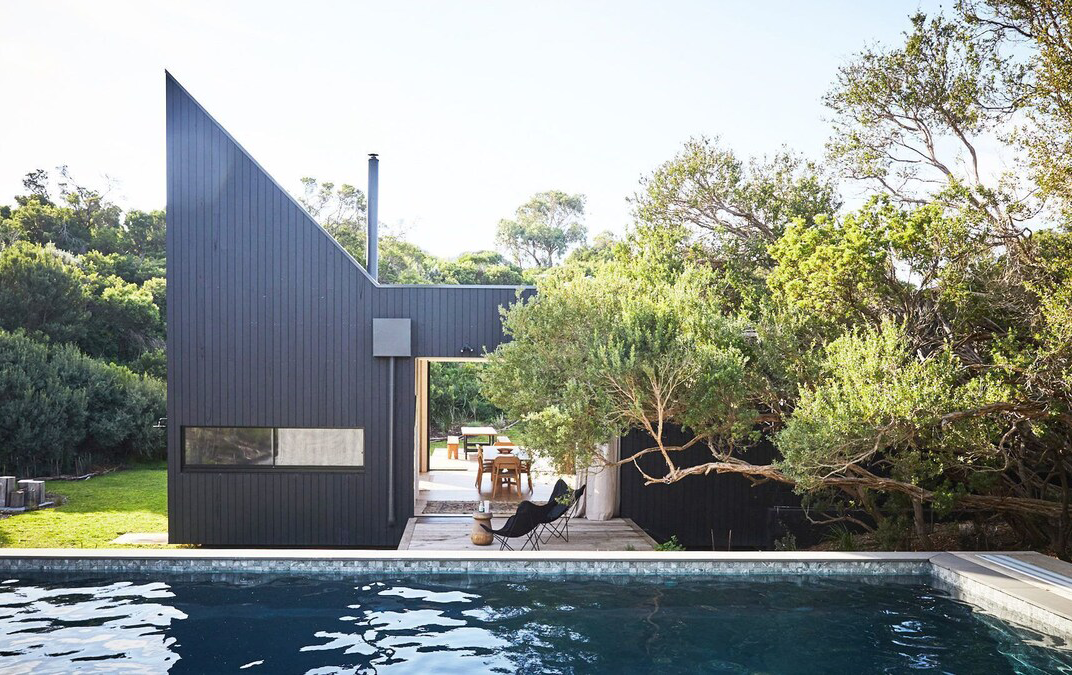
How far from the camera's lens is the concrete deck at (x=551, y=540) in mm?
9531

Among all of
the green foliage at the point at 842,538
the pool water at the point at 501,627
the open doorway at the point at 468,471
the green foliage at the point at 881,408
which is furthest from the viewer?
the open doorway at the point at 468,471

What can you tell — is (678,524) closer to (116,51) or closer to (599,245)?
(116,51)

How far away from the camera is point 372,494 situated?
1090 cm

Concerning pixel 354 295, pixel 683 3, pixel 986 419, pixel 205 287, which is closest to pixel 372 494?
pixel 354 295

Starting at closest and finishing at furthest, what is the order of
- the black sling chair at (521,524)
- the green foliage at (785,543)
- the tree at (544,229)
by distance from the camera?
1. the black sling chair at (521,524)
2. the green foliage at (785,543)
3. the tree at (544,229)

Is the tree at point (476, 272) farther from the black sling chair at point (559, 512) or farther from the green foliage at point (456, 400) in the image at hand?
the black sling chair at point (559, 512)

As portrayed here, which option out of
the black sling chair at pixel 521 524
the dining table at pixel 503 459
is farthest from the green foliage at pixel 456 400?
the black sling chair at pixel 521 524

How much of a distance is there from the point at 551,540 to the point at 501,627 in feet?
11.1

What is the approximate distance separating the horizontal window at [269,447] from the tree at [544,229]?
106 ft

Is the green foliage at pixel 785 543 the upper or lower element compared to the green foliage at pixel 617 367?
lower

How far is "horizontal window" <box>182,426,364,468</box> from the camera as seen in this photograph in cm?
1089

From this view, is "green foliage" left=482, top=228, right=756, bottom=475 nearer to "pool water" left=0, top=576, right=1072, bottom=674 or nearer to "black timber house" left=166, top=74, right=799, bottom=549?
"pool water" left=0, top=576, right=1072, bottom=674

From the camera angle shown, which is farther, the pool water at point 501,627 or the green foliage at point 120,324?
the green foliage at point 120,324

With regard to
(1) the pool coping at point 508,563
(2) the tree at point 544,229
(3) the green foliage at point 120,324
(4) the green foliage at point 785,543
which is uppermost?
(2) the tree at point 544,229
